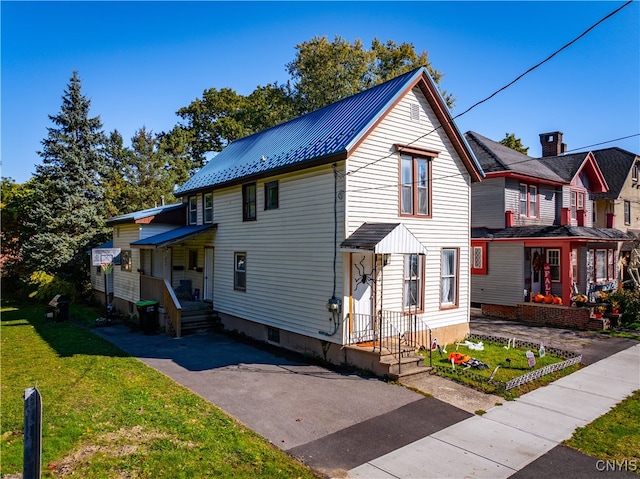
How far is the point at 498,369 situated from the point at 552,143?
83.5 feet

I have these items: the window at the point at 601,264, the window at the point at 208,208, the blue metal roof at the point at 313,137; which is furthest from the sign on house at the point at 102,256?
the window at the point at 601,264

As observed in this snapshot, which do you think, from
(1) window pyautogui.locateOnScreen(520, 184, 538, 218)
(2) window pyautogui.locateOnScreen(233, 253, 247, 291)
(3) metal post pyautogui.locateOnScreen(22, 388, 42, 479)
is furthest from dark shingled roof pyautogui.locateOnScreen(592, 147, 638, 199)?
(3) metal post pyautogui.locateOnScreen(22, 388, 42, 479)

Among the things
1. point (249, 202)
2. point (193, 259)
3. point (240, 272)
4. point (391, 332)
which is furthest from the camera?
point (193, 259)

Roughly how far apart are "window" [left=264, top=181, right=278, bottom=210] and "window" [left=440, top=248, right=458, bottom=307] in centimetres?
592

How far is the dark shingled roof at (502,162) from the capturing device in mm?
21406

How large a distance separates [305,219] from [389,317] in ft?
12.6

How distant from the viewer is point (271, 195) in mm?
14398

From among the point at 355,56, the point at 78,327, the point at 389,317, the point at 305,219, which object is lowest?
the point at 78,327

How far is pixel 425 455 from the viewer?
6.79m

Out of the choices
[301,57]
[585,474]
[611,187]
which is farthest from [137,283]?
[611,187]

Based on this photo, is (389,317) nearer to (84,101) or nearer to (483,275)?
(483,275)

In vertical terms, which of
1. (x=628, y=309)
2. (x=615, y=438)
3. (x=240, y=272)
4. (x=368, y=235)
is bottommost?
(x=615, y=438)

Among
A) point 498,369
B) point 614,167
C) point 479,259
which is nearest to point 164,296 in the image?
point 498,369

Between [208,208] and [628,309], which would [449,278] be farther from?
[628,309]
